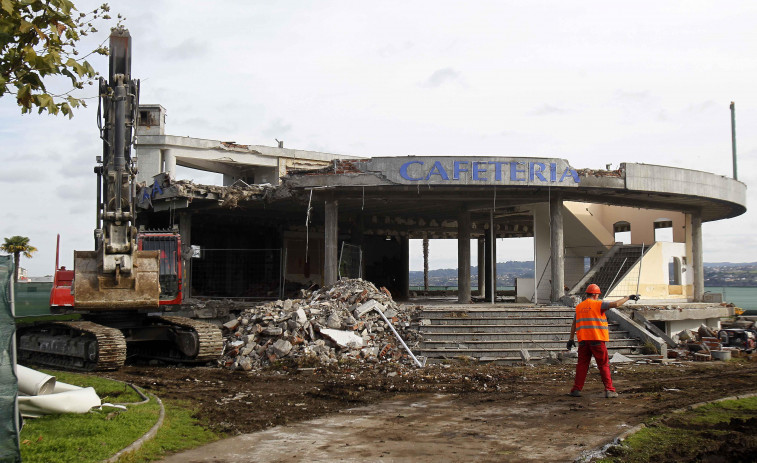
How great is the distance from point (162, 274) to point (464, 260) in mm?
13156

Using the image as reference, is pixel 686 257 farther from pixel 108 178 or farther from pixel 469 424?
pixel 108 178

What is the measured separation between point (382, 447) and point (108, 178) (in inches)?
291

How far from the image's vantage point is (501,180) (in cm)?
2044

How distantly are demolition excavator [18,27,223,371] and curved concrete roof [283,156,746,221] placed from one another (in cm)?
603

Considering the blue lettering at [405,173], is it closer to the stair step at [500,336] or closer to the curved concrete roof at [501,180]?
the curved concrete roof at [501,180]

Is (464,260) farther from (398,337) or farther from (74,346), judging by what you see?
(74,346)

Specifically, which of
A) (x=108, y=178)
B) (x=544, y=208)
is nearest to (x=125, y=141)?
(x=108, y=178)

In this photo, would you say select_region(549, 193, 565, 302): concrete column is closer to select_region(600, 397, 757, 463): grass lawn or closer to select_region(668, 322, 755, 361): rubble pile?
select_region(668, 322, 755, 361): rubble pile

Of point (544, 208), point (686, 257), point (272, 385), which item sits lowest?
point (272, 385)

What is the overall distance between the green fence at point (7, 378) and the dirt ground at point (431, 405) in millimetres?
1808

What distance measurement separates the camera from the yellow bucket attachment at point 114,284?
13180 millimetres

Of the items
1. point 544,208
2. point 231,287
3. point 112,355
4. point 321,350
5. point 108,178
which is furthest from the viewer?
point 231,287

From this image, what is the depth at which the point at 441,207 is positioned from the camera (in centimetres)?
2677

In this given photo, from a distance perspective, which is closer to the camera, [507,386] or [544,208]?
[507,386]
